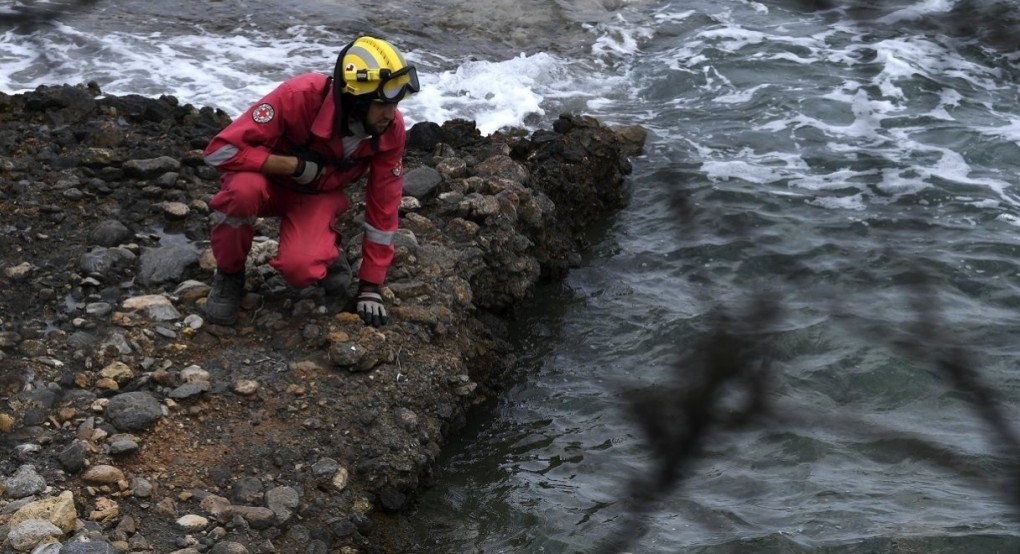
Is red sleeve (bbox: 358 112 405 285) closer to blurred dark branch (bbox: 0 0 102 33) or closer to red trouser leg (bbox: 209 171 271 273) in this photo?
red trouser leg (bbox: 209 171 271 273)

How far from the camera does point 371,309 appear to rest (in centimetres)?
553

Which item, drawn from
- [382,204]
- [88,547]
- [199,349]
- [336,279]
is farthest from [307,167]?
[88,547]

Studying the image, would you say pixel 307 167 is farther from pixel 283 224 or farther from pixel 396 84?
pixel 396 84

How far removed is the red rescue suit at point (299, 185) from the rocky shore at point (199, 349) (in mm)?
322

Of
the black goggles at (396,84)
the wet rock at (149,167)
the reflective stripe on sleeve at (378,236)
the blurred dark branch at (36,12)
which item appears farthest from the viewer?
the blurred dark branch at (36,12)

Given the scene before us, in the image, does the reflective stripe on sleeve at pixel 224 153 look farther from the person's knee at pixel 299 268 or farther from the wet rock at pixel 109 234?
the wet rock at pixel 109 234

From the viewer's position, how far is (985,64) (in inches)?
440

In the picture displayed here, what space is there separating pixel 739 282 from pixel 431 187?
2.19 metres

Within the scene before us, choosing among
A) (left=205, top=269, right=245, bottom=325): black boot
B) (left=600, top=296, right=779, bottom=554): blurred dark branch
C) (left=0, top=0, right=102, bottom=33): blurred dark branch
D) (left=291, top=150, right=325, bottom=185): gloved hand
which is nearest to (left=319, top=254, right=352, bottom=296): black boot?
(left=205, top=269, right=245, bottom=325): black boot

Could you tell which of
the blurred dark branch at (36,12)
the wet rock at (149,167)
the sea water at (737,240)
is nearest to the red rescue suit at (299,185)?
the sea water at (737,240)

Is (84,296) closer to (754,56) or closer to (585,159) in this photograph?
(585,159)

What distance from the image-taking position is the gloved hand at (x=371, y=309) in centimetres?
553

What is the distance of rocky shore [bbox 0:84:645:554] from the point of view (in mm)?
4379

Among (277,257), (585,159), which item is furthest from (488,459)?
(585,159)
